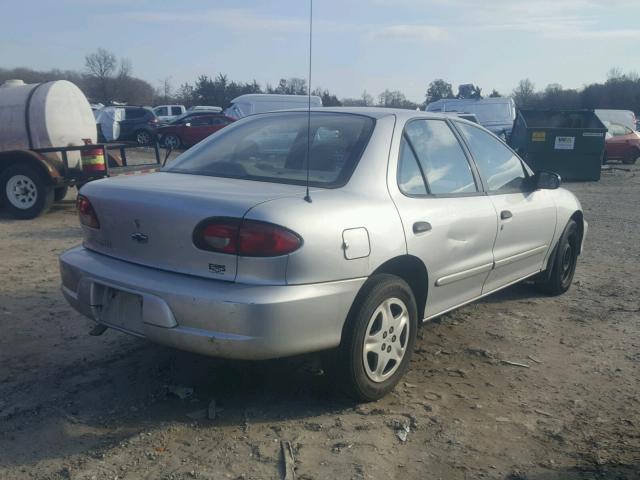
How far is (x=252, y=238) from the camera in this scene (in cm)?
288

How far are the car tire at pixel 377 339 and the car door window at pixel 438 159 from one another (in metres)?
0.68

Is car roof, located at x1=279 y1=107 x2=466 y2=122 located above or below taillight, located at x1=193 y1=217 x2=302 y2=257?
above

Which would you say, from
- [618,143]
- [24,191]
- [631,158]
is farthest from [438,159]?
[631,158]

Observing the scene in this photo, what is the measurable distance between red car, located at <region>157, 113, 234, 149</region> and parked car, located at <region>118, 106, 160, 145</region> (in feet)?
10.1

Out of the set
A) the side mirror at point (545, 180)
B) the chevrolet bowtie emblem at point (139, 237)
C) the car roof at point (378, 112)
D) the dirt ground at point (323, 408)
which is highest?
the car roof at point (378, 112)

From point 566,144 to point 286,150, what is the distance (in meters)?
14.0

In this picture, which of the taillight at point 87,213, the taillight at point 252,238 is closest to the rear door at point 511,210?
the taillight at point 252,238

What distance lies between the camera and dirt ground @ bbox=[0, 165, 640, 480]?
287 cm

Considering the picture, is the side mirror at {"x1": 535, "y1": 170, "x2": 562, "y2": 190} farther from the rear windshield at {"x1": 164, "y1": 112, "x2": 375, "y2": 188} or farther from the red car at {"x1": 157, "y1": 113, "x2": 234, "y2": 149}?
the red car at {"x1": 157, "y1": 113, "x2": 234, "y2": 149}

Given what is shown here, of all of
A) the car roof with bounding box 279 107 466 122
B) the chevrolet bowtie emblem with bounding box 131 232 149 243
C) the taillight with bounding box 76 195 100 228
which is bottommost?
the chevrolet bowtie emblem with bounding box 131 232 149 243

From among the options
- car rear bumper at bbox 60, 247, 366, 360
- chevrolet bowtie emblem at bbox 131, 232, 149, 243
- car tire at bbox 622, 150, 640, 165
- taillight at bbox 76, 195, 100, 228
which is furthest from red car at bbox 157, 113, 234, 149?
car rear bumper at bbox 60, 247, 366, 360

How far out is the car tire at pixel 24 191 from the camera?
9070 mm

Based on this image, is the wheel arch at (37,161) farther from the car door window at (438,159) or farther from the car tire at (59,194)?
the car door window at (438,159)

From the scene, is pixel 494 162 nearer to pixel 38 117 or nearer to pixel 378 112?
pixel 378 112
